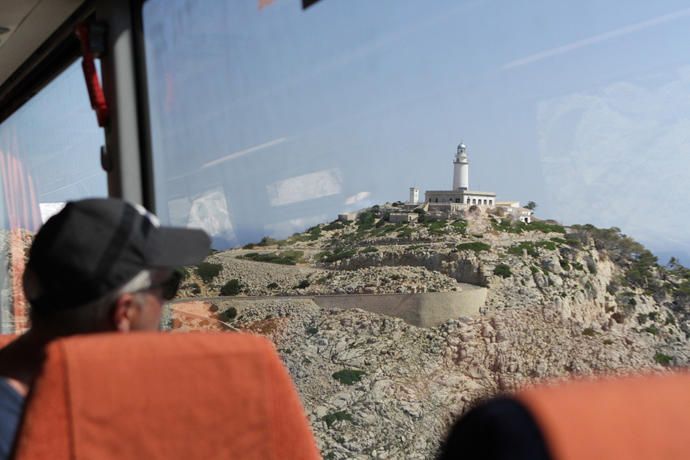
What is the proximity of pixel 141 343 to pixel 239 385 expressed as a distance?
0.15m

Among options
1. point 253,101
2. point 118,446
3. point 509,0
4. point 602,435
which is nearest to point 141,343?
point 118,446

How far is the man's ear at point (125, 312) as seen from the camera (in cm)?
104

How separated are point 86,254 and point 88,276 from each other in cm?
3

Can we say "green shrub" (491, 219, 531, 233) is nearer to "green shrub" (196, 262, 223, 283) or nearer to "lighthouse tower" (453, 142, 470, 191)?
"lighthouse tower" (453, 142, 470, 191)

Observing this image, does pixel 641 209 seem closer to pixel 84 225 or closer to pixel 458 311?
pixel 458 311

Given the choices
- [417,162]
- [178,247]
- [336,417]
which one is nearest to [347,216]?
[417,162]

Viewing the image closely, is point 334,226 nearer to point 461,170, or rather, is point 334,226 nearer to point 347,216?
point 347,216

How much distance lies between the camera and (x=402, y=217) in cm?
219

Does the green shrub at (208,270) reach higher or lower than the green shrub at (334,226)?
lower

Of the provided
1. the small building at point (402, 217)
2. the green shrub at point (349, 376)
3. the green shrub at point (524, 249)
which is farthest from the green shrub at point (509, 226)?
the green shrub at point (349, 376)

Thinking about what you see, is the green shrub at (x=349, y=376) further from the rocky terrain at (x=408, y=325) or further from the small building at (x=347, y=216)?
the small building at (x=347, y=216)

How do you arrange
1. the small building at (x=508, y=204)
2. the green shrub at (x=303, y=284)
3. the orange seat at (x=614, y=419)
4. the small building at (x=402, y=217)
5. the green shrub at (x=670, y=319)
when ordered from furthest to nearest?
the green shrub at (x=303, y=284) → the small building at (x=402, y=217) → the small building at (x=508, y=204) → the green shrub at (x=670, y=319) → the orange seat at (x=614, y=419)

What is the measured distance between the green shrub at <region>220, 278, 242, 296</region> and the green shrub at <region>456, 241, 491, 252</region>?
778 millimetres

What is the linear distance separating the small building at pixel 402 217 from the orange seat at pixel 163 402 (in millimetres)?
1210
